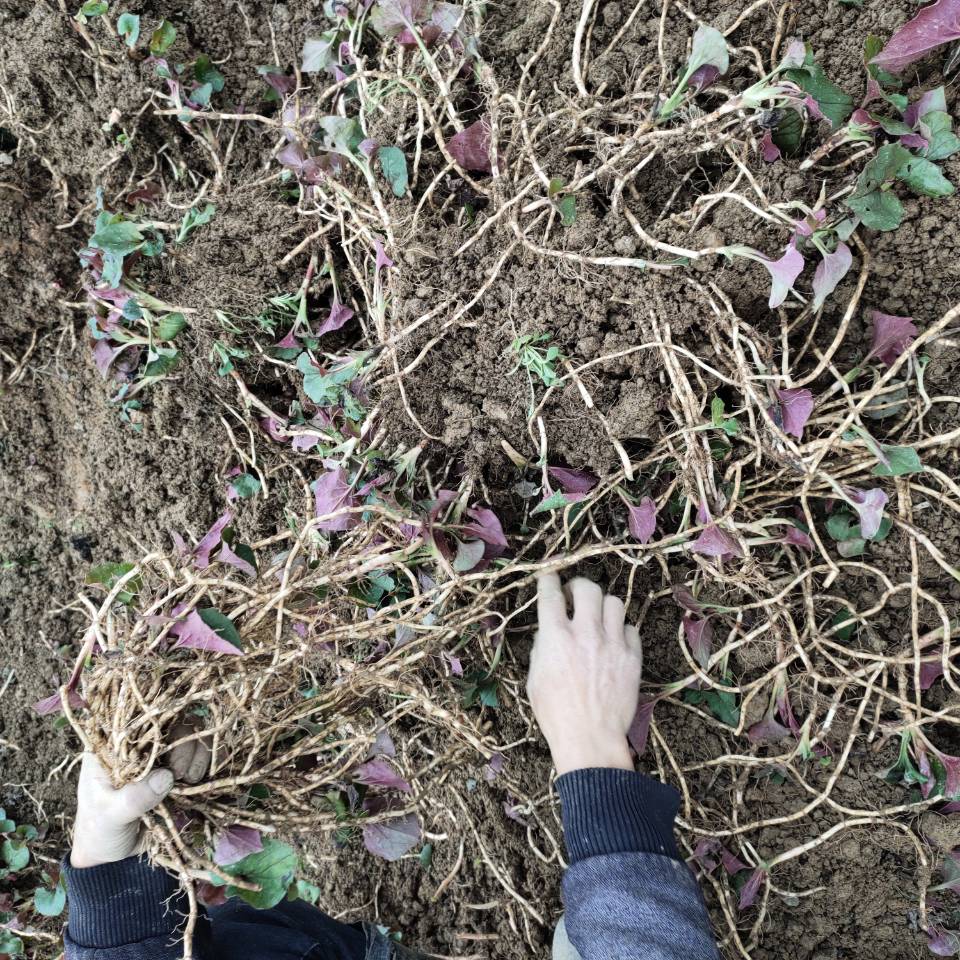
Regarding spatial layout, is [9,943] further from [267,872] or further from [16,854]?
[267,872]

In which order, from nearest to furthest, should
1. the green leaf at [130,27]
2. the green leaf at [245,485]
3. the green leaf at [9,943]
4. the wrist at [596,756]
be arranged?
the wrist at [596,756] → the green leaf at [130,27] → the green leaf at [245,485] → the green leaf at [9,943]

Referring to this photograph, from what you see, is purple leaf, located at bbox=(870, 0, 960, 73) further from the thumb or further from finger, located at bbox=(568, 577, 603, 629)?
the thumb

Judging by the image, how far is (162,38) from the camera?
1.05 metres

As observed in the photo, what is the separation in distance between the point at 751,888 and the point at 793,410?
2.44 ft

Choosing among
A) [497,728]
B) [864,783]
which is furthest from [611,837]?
[864,783]

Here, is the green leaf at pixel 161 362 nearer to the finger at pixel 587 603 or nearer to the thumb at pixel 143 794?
the thumb at pixel 143 794

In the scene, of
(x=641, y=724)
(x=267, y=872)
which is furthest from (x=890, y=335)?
(x=267, y=872)

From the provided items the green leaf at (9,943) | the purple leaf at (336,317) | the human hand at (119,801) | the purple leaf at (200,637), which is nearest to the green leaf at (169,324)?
the purple leaf at (336,317)

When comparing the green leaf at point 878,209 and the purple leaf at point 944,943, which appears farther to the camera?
the purple leaf at point 944,943

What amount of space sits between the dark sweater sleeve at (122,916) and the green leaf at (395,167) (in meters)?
0.97

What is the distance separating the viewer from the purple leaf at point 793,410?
0.82 m

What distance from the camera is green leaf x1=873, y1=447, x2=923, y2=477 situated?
0.82 metres

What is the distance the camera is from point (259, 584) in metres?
0.94

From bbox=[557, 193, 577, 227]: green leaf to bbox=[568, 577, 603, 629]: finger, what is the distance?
0.51m
